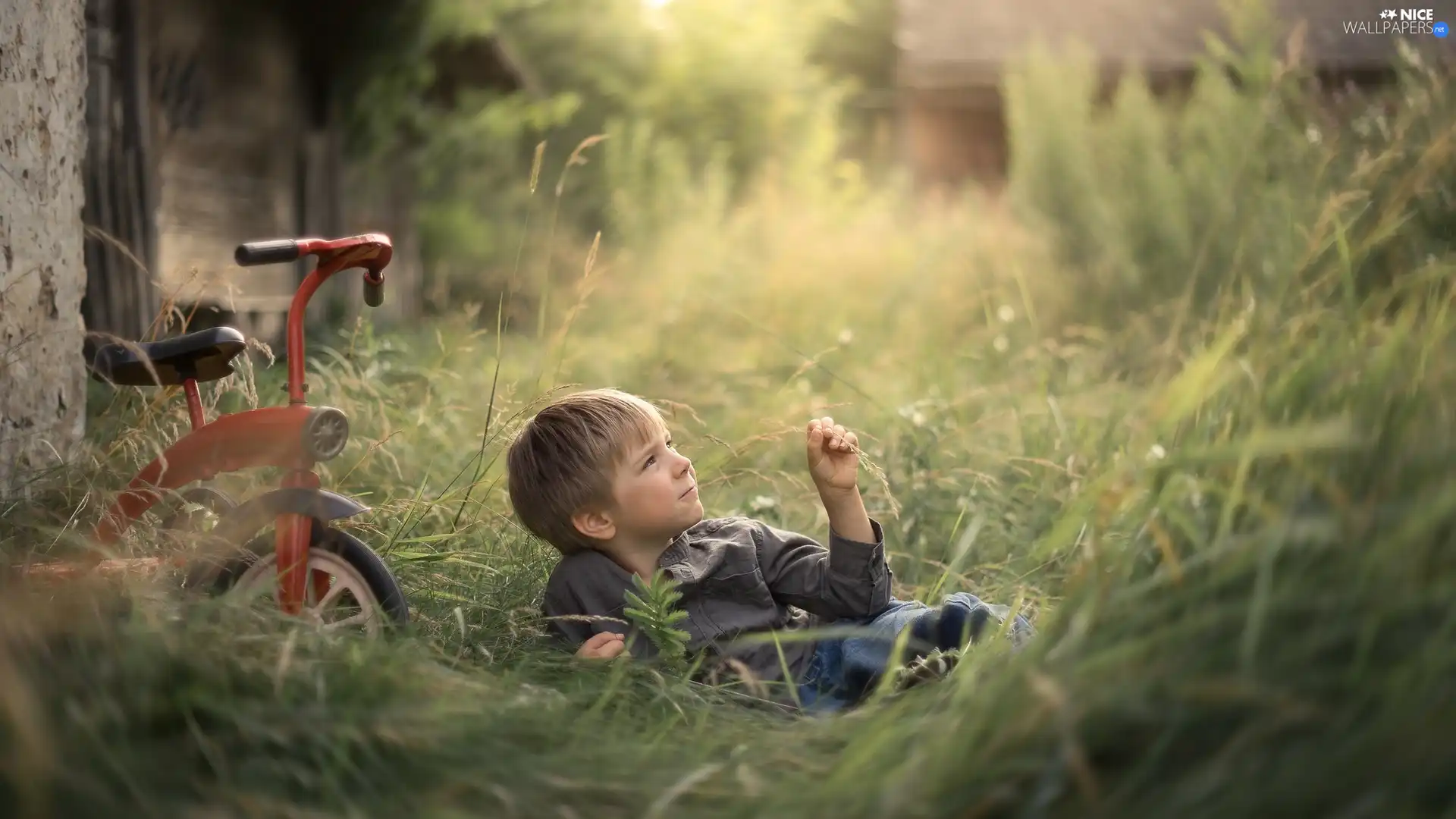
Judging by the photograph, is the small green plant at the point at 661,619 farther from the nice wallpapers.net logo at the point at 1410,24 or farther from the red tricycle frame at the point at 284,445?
the nice wallpapers.net logo at the point at 1410,24

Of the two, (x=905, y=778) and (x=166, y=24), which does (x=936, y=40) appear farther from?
(x=905, y=778)

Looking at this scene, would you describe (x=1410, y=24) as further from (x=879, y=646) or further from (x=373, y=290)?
(x=373, y=290)

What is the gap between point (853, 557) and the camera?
2611 mm

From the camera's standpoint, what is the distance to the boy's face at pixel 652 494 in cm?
256

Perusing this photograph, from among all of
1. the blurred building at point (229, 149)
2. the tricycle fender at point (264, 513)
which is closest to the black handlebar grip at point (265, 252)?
the tricycle fender at point (264, 513)

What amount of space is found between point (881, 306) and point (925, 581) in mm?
3511

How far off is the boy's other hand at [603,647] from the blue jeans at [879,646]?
1.25ft

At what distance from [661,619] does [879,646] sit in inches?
18.9

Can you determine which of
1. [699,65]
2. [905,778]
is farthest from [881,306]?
[699,65]

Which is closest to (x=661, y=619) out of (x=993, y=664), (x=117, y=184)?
(x=993, y=664)

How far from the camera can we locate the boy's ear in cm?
260

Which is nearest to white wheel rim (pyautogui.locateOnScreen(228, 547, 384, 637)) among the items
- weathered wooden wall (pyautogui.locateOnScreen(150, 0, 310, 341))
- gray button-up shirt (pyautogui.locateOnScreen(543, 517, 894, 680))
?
gray button-up shirt (pyautogui.locateOnScreen(543, 517, 894, 680))

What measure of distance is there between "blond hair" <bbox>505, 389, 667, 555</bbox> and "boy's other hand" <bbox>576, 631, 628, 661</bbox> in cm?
27

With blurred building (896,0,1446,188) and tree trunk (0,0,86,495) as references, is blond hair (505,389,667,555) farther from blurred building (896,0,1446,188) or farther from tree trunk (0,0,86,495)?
blurred building (896,0,1446,188)
